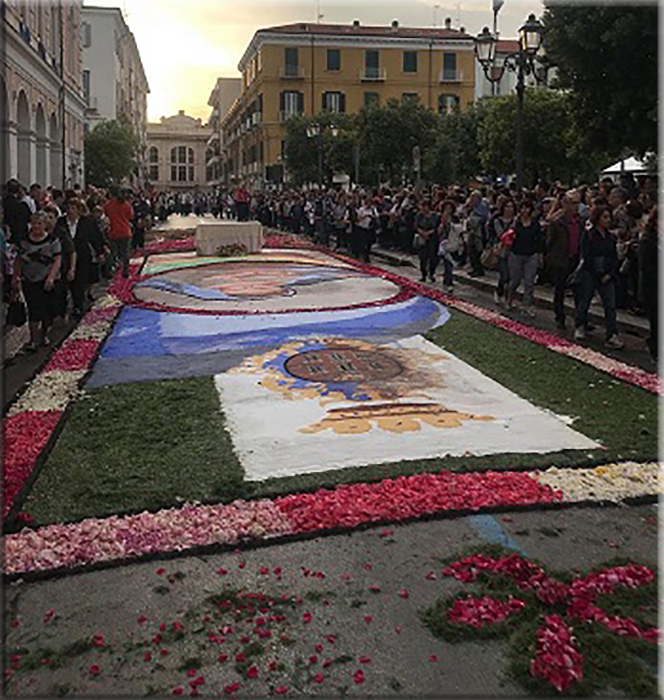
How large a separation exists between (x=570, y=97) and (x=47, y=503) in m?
17.0

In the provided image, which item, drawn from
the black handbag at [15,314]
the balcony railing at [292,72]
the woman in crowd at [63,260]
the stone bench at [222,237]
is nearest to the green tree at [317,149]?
the balcony railing at [292,72]

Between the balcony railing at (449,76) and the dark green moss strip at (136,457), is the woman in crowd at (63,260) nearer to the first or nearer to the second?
the dark green moss strip at (136,457)

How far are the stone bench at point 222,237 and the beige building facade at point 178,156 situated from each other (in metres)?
125

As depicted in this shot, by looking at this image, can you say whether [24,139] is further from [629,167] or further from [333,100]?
[333,100]

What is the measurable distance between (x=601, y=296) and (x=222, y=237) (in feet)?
49.9

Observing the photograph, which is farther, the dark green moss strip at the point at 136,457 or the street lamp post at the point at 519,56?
the street lamp post at the point at 519,56

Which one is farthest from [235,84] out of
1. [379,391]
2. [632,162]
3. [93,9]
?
[379,391]

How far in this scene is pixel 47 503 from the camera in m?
5.35

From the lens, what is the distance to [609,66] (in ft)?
57.7

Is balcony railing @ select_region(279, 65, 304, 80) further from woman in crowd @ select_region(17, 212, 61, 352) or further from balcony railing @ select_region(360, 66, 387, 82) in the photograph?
woman in crowd @ select_region(17, 212, 61, 352)

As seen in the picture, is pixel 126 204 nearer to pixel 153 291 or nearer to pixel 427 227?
pixel 153 291

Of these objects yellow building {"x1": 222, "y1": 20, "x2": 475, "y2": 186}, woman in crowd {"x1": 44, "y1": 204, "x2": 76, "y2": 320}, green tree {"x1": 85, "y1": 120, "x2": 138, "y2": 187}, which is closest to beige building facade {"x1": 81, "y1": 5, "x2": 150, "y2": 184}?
green tree {"x1": 85, "y1": 120, "x2": 138, "y2": 187}

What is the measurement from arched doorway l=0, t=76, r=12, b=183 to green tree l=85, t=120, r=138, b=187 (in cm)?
2810

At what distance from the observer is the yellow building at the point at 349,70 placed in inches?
2857
